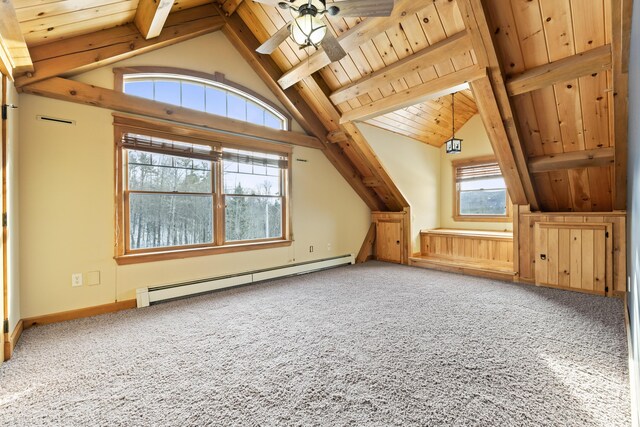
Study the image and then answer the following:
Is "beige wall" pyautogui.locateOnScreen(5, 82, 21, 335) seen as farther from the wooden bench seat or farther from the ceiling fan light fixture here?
the wooden bench seat

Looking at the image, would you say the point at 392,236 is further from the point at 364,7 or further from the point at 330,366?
the point at 364,7

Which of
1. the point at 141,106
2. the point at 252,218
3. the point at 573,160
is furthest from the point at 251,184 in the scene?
the point at 573,160

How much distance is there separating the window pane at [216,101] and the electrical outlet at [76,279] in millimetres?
2485

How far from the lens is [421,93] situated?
344cm

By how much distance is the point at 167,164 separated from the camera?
3.55 m

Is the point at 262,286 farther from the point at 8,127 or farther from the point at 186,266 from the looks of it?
the point at 8,127

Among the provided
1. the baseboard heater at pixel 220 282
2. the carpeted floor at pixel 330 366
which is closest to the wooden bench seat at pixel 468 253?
the carpeted floor at pixel 330 366

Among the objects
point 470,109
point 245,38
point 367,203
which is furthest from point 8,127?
point 470,109

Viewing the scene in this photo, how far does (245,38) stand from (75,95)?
211 cm

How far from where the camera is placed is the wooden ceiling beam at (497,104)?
2.51 metres

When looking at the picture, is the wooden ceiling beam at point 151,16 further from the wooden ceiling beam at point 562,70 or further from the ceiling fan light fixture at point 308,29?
the wooden ceiling beam at point 562,70

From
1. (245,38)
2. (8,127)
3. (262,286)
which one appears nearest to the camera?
(8,127)

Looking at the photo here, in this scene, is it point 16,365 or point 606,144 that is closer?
point 16,365

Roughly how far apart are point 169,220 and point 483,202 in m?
5.75
